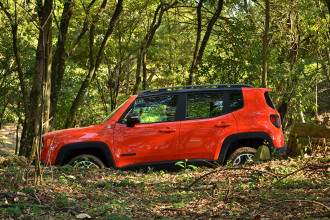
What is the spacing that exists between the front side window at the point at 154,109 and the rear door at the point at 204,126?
308 mm

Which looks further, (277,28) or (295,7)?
(277,28)

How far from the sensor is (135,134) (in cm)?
750

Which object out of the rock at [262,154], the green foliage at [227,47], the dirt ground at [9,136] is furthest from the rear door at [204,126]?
the dirt ground at [9,136]

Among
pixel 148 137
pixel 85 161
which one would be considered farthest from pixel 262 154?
pixel 85 161

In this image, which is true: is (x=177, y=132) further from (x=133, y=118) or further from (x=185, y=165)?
(x=133, y=118)

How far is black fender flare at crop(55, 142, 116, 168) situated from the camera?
7328 mm

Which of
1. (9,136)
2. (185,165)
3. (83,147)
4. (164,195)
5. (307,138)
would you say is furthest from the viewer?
(9,136)

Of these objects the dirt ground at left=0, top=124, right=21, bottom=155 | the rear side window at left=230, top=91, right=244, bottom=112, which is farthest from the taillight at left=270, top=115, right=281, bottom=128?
the dirt ground at left=0, top=124, right=21, bottom=155

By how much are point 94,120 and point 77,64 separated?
3.52 meters

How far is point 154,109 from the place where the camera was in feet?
25.2

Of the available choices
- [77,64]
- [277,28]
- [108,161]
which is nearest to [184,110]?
[108,161]

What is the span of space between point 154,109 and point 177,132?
2.08 feet

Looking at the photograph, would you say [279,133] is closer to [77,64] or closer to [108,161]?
[108,161]

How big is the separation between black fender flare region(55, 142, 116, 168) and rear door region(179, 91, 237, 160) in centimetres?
137
